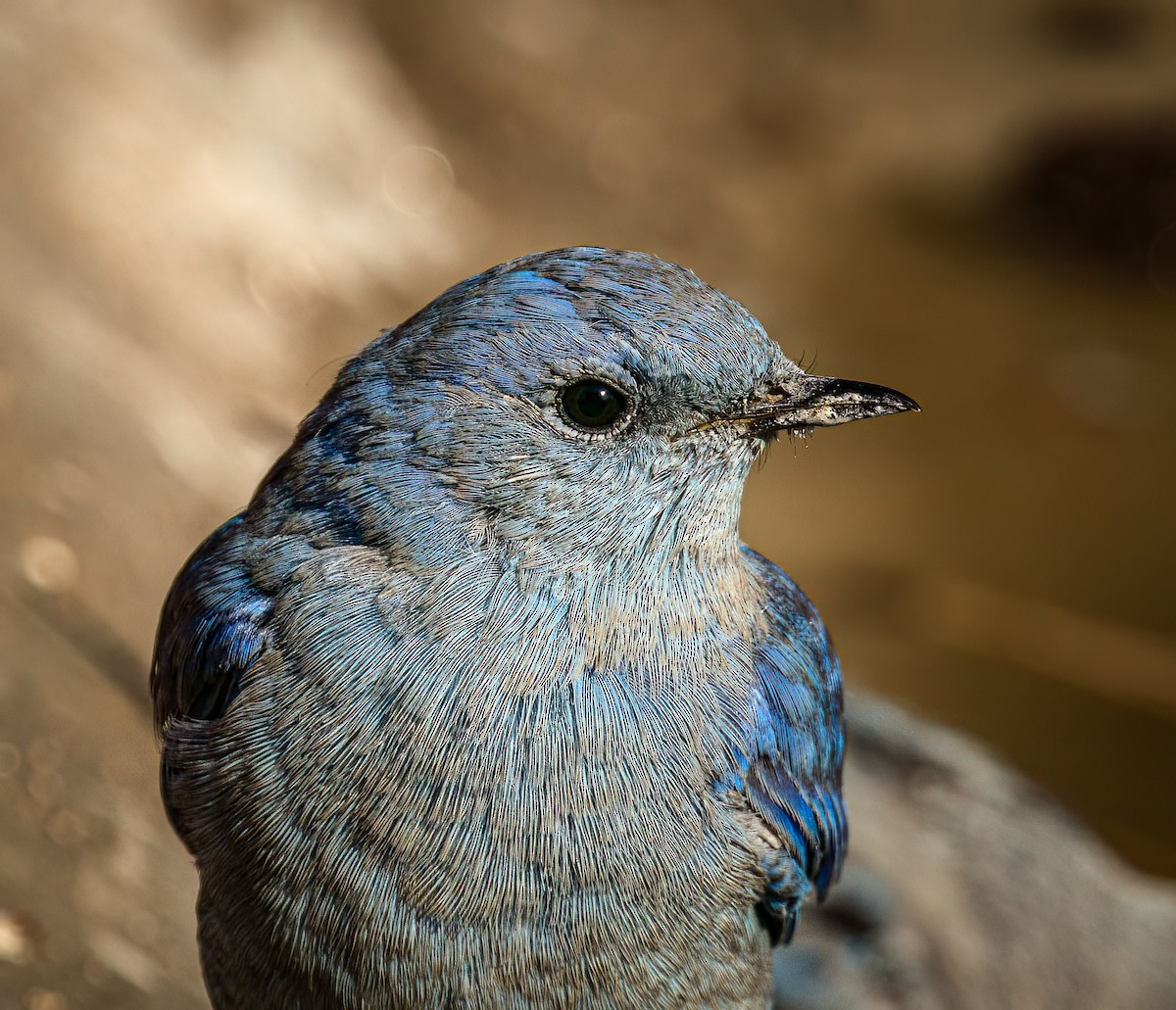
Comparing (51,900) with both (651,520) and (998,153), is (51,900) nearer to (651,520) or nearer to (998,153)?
(651,520)

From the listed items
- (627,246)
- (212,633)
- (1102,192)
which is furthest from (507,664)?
(1102,192)

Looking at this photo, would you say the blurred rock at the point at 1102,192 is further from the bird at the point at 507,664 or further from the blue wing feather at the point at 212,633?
the blue wing feather at the point at 212,633

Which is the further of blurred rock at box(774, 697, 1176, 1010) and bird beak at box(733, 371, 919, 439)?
blurred rock at box(774, 697, 1176, 1010)

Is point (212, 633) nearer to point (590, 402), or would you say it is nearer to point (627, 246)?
point (590, 402)

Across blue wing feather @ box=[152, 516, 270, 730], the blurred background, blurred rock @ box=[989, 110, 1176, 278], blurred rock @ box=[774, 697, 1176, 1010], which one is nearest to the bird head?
blue wing feather @ box=[152, 516, 270, 730]

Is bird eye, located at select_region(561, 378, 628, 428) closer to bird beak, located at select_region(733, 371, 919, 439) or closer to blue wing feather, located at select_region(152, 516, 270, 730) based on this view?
bird beak, located at select_region(733, 371, 919, 439)

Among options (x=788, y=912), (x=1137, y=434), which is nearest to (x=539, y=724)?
(x=788, y=912)

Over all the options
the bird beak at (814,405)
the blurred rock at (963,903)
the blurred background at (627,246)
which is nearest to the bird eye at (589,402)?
the bird beak at (814,405)
